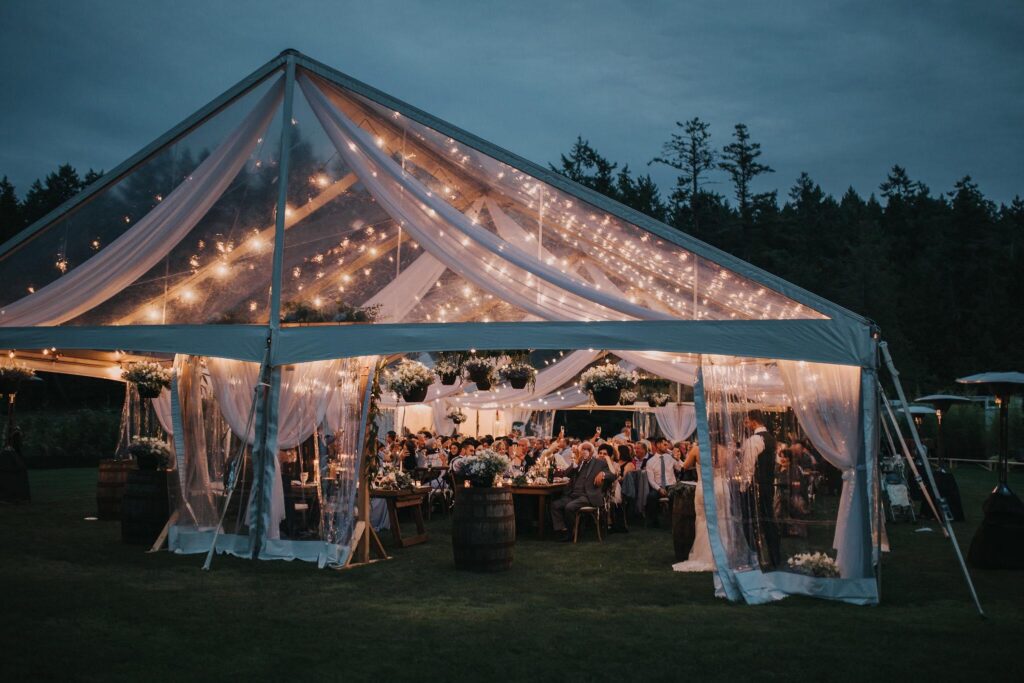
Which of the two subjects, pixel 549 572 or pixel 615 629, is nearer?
pixel 615 629

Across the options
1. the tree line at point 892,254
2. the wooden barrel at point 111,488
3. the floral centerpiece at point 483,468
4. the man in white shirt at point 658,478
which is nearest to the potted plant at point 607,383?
the floral centerpiece at point 483,468

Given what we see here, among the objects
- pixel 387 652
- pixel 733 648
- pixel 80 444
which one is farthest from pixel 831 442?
pixel 80 444

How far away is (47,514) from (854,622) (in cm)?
1250

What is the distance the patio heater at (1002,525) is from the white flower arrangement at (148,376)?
35.2ft

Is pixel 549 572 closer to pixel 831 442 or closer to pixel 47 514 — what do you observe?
pixel 831 442

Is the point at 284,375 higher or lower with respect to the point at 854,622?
higher

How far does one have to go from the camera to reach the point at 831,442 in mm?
8109

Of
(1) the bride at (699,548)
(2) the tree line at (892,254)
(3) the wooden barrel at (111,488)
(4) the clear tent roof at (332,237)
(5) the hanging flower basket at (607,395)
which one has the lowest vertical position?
(1) the bride at (699,548)

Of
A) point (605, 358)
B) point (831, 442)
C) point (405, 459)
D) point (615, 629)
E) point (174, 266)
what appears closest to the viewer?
point (615, 629)

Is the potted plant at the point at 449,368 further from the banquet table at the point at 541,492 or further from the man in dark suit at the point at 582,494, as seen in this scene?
the man in dark suit at the point at 582,494

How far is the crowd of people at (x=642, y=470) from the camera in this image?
8219 mm

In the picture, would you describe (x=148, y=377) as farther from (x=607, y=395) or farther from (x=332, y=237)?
(x=607, y=395)

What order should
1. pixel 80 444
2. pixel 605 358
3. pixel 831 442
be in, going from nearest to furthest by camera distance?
1. pixel 831 442
2. pixel 605 358
3. pixel 80 444

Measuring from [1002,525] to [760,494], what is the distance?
12.0ft
